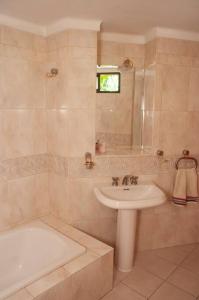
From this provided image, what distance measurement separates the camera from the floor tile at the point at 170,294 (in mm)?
1872

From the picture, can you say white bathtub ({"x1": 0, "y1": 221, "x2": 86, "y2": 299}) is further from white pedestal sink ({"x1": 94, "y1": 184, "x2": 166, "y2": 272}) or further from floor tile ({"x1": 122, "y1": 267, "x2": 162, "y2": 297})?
floor tile ({"x1": 122, "y1": 267, "x2": 162, "y2": 297})

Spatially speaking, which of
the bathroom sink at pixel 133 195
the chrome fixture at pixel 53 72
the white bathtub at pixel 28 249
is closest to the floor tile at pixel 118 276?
the white bathtub at pixel 28 249

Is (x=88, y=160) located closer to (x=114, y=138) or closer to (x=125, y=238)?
(x=114, y=138)

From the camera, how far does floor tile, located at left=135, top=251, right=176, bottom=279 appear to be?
2.18 meters

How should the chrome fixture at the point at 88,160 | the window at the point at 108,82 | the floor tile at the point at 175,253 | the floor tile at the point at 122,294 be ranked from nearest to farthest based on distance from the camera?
1. the floor tile at the point at 122,294
2. the chrome fixture at the point at 88,160
3. the window at the point at 108,82
4. the floor tile at the point at 175,253

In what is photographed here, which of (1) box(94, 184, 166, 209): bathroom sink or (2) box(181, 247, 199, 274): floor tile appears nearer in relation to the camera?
(1) box(94, 184, 166, 209): bathroom sink

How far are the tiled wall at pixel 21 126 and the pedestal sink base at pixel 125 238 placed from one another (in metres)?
0.86

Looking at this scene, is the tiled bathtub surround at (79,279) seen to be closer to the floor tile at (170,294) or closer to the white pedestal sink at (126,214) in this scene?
the white pedestal sink at (126,214)

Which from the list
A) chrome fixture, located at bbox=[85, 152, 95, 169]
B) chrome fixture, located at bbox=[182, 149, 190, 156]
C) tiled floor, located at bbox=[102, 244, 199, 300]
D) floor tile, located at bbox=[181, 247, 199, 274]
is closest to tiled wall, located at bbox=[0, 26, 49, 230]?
chrome fixture, located at bbox=[85, 152, 95, 169]

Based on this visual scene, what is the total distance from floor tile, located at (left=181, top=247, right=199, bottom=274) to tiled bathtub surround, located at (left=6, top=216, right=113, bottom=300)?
85cm

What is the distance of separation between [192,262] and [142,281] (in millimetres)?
626

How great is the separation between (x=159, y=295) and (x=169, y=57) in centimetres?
217

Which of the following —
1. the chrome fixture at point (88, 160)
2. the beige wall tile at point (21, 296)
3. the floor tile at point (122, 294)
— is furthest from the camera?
the chrome fixture at point (88, 160)

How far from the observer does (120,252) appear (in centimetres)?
218
